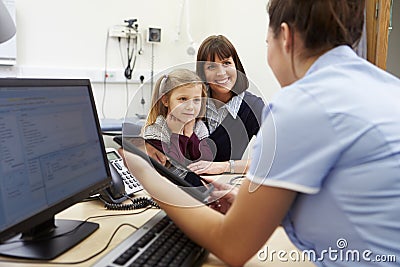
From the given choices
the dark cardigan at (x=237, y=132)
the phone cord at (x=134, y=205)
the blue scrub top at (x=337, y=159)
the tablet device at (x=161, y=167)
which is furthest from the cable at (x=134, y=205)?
the blue scrub top at (x=337, y=159)

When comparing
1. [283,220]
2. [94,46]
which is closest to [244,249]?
[283,220]

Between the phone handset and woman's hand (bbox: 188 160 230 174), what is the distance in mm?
198

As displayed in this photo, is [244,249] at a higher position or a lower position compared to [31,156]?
lower

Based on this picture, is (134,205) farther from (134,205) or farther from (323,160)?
(323,160)

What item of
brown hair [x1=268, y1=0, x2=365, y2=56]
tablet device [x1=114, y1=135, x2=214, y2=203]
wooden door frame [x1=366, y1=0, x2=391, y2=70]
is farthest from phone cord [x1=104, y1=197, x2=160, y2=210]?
wooden door frame [x1=366, y1=0, x2=391, y2=70]

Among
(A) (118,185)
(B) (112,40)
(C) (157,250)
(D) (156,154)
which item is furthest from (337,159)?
(B) (112,40)

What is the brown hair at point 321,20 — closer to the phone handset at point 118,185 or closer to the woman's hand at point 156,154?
the woman's hand at point 156,154

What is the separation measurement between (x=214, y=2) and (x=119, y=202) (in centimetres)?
252

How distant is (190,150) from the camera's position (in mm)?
1370

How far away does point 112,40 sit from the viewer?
123 inches

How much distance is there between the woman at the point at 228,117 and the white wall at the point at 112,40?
1126mm

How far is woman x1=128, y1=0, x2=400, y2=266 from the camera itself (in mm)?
719

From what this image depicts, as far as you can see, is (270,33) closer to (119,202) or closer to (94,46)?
(119,202)

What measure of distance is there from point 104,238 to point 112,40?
236 cm
